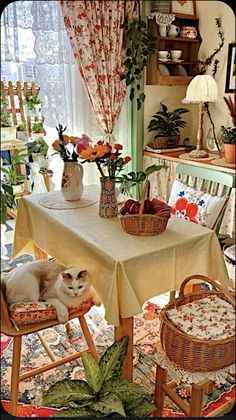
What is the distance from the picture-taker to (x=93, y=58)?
877 mm

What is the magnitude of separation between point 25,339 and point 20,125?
1064 mm

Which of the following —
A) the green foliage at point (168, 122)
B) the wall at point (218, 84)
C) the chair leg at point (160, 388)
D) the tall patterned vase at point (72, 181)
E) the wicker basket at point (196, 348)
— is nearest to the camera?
the wall at point (218, 84)

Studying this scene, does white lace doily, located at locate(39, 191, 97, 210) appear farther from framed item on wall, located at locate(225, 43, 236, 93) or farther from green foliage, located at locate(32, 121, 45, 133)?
framed item on wall, located at locate(225, 43, 236, 93)

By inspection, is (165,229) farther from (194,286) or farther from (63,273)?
(63,273)

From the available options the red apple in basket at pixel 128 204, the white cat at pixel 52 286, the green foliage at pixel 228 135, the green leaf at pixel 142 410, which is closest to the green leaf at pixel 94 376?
the green leaf at pixel 142 410

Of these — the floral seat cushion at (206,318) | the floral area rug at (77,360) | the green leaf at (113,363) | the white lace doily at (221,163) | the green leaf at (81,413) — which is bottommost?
the floral area rug at (77,360)

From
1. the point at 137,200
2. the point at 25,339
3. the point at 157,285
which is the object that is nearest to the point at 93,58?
the point at 137,200

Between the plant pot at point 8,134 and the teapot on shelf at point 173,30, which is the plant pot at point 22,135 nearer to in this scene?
the plant pot at point 8,134

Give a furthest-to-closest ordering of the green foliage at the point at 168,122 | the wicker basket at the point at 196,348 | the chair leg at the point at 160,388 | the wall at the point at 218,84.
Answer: the chair leg at the point at 160,388, the wicker basket at the point at 196,348, the green foliage at the point at 168,122, the wall at the point at 218,84

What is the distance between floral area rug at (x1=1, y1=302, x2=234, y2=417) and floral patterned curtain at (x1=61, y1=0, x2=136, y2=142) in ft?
2.40

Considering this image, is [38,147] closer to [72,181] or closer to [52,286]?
[72,181]

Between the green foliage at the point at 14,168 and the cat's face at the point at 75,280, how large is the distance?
34cm

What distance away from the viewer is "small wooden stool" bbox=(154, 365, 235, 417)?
38.5 inches

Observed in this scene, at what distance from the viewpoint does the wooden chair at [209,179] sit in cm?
81
